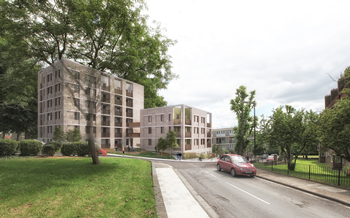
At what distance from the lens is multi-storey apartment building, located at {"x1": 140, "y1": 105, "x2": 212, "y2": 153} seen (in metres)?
36.7

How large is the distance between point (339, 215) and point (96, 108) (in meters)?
12.6

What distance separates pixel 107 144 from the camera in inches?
1503

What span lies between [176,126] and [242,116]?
13929 mm

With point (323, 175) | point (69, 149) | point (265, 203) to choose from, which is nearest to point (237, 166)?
point (265, 203)

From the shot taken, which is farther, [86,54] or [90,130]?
[86,54]

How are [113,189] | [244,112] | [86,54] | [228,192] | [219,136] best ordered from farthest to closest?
1. [219,136]
2. [244,112]
3. [86,54]
4. [228,192]
5. [113,189]

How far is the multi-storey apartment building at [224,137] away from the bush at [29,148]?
71.6m

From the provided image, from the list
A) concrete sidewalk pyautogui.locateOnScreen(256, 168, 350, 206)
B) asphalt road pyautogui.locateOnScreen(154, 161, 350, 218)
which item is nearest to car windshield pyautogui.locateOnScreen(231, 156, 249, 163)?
concrete sidewalk pyautogui.locateOnScreen(256, 168, 350, 206)

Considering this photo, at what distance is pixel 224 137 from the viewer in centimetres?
8150

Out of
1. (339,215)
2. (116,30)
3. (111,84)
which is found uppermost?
(116,30)

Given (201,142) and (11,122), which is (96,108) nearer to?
(201,142)

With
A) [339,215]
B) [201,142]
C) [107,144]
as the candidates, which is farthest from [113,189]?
[201,142]

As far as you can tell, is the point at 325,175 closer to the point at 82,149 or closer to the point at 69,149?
the point at 82,149

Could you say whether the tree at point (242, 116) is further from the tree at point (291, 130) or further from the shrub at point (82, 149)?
the shrub at point (82, 149)
